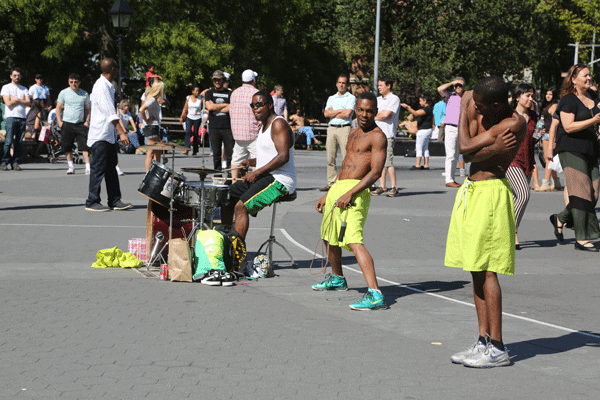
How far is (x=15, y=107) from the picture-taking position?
55.7 feet

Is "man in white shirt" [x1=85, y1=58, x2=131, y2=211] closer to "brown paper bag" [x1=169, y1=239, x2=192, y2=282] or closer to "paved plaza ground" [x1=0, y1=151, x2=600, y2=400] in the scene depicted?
"paved plaza ground" [x1=0, y1=151, x2=600, y2=400]

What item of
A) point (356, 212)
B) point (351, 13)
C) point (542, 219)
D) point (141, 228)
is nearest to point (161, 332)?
point (356, 212)

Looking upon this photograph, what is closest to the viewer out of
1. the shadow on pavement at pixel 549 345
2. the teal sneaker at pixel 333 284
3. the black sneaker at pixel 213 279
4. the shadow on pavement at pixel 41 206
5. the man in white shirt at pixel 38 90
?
the shadow on pavement at pixel 549 345

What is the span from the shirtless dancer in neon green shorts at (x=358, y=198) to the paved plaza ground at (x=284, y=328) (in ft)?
0.78

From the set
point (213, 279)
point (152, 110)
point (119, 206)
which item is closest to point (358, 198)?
point (213, 279)

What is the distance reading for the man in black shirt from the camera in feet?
45.0

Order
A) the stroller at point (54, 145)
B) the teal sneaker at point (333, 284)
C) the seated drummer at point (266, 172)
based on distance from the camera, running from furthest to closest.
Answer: the stroller at point (54, 145)
the seated drummer at point (266, 172)
the teal sneaker at point (333, 284)

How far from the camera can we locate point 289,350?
520 cm

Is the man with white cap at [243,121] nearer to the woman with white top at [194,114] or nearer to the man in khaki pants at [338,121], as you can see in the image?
the man in khaki pants at [338,121]

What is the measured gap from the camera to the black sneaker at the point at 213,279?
23.7 ft

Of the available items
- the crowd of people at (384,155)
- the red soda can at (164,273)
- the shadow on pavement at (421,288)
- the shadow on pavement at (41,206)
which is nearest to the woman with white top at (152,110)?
the crowd of people at (384,155)

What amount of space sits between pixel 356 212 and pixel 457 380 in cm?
224

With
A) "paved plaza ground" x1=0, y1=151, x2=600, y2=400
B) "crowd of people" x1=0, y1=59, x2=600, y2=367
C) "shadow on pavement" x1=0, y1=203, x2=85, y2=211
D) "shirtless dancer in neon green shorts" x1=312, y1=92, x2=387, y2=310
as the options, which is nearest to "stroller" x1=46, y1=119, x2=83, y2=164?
"crowd of people" x1=0, y1=59, x2=600, y2=367

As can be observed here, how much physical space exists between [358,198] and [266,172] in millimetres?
1286
